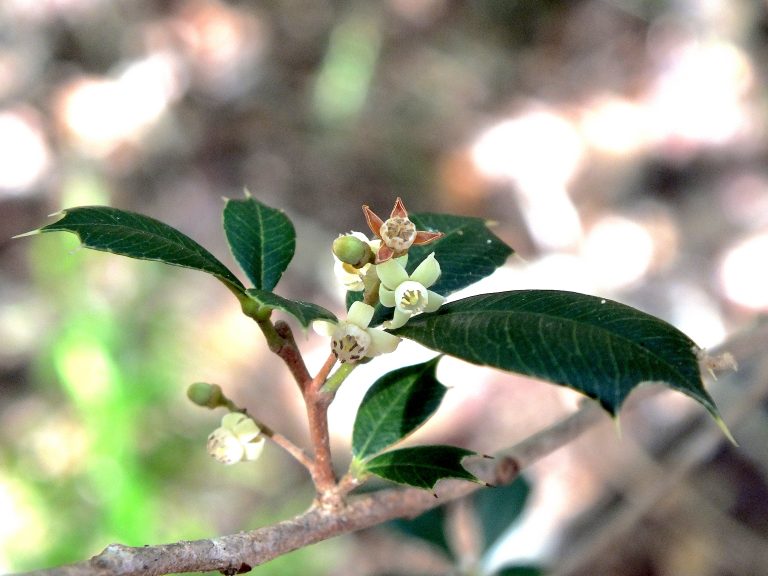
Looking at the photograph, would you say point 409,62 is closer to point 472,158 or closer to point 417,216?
point 472,158

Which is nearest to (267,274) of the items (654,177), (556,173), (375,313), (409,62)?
(375,313)

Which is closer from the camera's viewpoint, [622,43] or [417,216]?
[417,216]

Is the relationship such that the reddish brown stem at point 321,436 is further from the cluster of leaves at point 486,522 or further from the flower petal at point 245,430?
the cluster of leaves at point 486,522

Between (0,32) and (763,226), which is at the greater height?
(0,32)

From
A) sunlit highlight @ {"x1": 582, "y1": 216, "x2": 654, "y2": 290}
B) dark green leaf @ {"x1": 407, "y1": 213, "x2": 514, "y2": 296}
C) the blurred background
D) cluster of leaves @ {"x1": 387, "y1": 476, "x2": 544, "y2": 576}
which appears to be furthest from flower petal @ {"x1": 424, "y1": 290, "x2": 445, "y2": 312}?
sunlit highlight @ {"x1": 582, "y1": 216, "x2": 654, "y2": 290}

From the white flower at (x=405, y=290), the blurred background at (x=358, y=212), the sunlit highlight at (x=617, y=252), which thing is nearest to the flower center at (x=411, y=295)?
the white flower at (x=405, y=290)

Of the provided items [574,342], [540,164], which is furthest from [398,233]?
[540,164]
